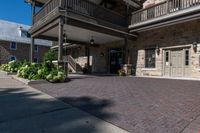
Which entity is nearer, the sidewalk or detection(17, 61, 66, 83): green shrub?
the sidewalk

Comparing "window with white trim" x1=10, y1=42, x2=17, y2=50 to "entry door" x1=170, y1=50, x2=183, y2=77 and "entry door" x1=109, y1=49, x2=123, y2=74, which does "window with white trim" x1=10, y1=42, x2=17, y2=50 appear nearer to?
"entry door" x1=109, y1=49, x2=123, y2=74

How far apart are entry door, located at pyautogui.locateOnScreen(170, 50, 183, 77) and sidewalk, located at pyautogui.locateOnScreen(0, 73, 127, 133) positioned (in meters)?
8.56

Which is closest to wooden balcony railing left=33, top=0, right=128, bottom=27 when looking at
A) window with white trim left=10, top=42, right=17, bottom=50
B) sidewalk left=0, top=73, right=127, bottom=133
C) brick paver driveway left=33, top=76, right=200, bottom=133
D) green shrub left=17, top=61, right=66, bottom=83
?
green shrub left=17, top=61, right=66, bottom=83

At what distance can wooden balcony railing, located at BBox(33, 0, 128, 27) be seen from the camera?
807 cm

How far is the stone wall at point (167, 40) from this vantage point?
8.98 m

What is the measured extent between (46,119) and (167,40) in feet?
32.2

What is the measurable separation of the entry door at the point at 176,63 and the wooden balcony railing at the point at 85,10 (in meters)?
4.22

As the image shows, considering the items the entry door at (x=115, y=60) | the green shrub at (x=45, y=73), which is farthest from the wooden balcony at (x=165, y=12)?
the green shrub at (x=45, y=73)

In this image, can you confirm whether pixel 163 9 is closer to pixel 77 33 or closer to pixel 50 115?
pixel 77 33

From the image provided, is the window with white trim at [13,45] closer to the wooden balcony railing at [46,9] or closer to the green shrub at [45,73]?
the wooden balcony railing at [46,9]

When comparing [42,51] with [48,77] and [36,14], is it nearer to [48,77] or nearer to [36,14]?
[36,14]

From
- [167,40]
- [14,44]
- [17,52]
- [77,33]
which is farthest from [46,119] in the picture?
[14,44]

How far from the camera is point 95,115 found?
2.97m

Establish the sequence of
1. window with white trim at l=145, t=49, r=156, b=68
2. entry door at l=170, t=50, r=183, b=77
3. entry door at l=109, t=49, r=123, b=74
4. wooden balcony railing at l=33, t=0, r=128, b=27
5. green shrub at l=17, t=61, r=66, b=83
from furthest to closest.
Answer: entry door at l=109, t=49, r=123, b=74 → window with white trim at l=145, t=49, r=156, b=68 → entry door at l=170, t=50, r=183, b=77 → wooden balcony railing at l=33, t=0, r=128, b=27 → green shrub at l=17, t=61, r=66, b=83
